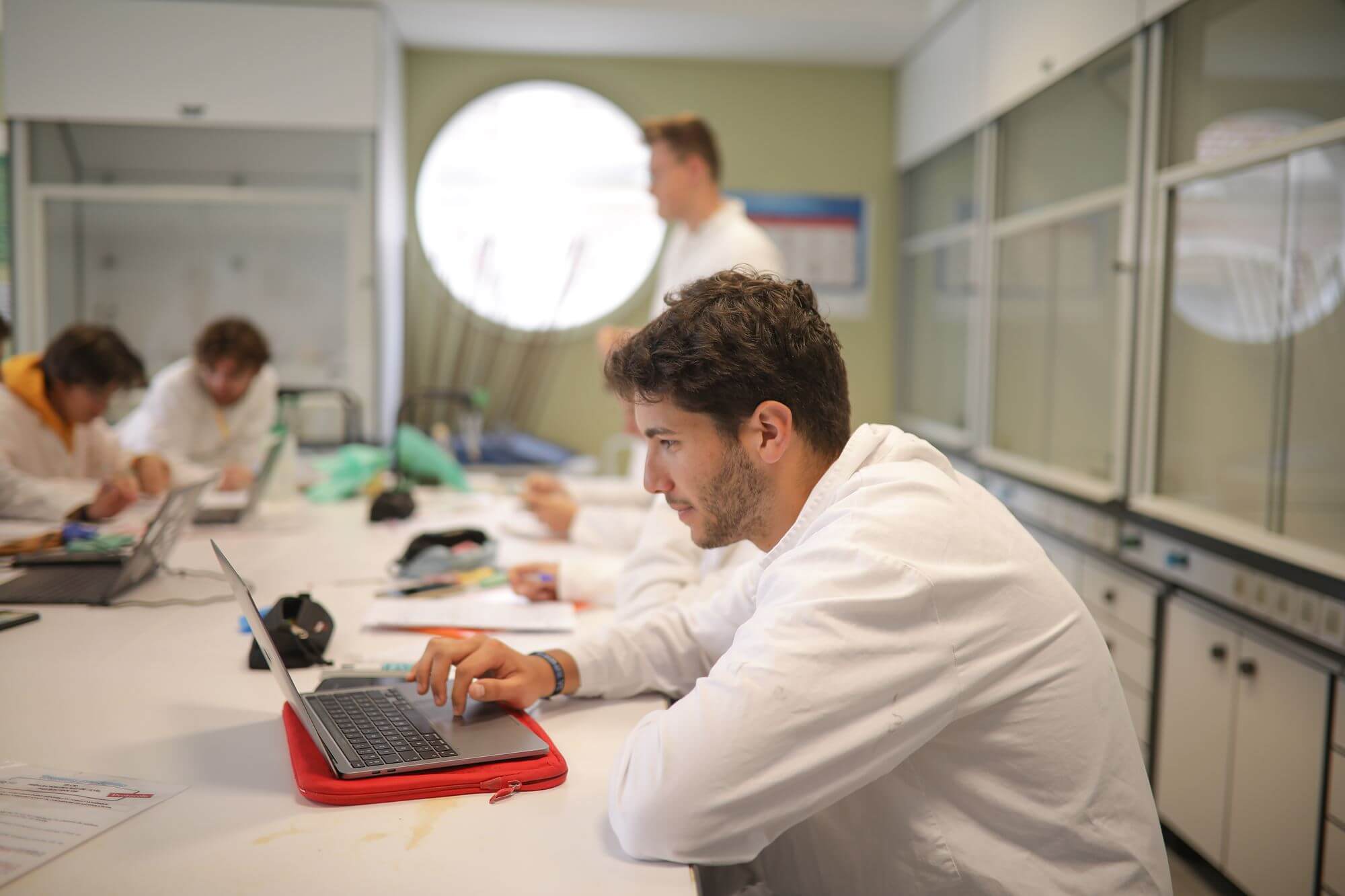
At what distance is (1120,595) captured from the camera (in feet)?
8.66

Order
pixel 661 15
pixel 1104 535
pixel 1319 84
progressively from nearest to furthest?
pixel 1319 84, pixel 1104 535, pixel 661 15

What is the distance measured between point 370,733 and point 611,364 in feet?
1.60

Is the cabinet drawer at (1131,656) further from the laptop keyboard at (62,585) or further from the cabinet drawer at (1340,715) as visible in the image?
the laptop keyboard at (62,585)

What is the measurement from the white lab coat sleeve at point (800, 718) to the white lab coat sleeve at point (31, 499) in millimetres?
1989

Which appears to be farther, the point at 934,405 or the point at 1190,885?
the point at 934,405

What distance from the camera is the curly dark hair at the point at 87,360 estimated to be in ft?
8.39

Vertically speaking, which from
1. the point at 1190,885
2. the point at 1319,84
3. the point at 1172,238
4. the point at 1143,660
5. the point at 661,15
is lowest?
the point at 1190,885

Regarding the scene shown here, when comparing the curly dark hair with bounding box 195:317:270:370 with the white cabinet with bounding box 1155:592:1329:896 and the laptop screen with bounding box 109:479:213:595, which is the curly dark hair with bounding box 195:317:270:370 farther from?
the white cabinet with bounding box 1155:592:1329:896

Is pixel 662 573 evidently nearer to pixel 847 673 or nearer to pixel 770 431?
pixel 770 431

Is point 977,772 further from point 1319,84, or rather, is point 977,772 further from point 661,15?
point 661,15

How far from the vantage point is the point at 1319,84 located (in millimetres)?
1981

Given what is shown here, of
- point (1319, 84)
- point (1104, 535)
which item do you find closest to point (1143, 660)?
point (1104, 535)

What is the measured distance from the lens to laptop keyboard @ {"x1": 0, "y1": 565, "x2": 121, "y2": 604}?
5.45ft

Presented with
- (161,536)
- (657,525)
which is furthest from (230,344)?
(657,525)
